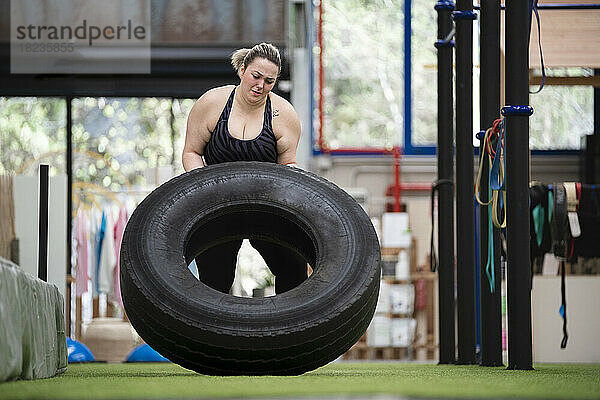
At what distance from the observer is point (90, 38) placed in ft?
29.3

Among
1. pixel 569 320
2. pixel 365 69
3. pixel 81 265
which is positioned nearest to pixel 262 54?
pixel 569 320

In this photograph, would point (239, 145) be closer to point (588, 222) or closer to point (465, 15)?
point (465, 15)

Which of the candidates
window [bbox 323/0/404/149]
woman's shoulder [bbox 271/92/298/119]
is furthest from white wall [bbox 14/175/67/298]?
window [bbox 323/0/404/149]

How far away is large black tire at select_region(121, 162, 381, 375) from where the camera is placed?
2861mm

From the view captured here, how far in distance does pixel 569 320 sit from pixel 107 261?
12.2 feet

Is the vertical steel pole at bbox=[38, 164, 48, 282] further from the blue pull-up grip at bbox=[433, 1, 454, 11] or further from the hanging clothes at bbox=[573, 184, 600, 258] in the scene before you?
the hanging clothes at bbox=[573, 184, 600, 258]

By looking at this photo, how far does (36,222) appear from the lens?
659cm

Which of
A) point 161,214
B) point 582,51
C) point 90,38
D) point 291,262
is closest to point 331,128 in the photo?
point 90,38

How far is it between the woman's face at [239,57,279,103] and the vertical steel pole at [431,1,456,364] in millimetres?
1767

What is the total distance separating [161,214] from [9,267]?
0.61 meters

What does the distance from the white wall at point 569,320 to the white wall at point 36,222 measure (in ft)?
10.0

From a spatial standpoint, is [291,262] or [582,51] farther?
[582,51]

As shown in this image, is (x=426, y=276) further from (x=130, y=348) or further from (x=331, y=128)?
(x=130, y=348)

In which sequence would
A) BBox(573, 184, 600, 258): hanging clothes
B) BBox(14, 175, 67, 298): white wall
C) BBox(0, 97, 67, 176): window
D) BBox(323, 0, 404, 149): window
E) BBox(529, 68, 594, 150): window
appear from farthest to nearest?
BBox(323, 0, 404, 149): window
BBox(529, 68, 594, 150): window
BBox(0, 97, 67, 176): window
BBox(14, 175, 67, 298): white wall
BBox(573, 184, 600, 258): hanging clothes
